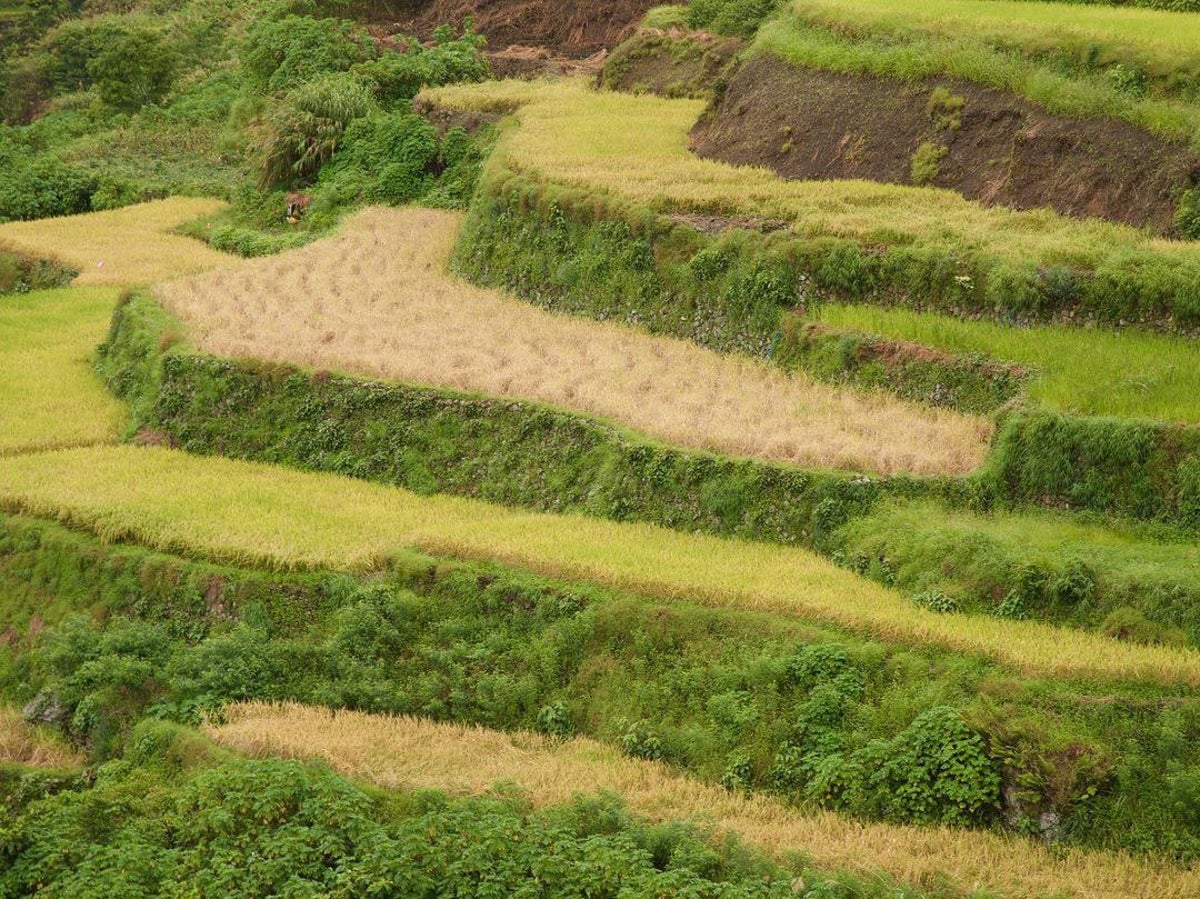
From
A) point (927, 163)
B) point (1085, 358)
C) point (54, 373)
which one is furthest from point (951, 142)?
point (54, 373)

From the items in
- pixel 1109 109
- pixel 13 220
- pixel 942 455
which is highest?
pixel 1109 109

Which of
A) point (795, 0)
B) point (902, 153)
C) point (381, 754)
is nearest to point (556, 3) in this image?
point (795, 0)

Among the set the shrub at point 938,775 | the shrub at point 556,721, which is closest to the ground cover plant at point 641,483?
the shrub at point 938,775

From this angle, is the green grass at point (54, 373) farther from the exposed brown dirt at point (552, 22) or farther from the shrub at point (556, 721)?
the exposed brown dirt at point (552, 22)

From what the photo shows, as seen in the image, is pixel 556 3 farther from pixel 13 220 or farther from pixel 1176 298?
pixel 1176 298

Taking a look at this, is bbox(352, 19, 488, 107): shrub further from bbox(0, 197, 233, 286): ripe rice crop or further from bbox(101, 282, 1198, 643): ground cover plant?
bbox(101, 282, 1198, 643): ground cover plant
